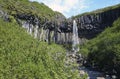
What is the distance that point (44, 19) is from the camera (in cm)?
19862

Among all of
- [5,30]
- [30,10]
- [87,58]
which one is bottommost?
[87,58]

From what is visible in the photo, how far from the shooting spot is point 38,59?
46.0 m

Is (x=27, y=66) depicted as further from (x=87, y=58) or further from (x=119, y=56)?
(x=87, y=58)

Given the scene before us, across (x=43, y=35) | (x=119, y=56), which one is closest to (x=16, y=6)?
(x=43, y=35)

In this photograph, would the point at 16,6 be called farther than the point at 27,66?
Yes

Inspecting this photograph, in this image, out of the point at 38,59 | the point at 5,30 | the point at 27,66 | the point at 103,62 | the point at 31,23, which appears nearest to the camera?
the point at 27,66

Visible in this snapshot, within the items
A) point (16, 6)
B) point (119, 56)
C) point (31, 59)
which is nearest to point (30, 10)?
point (16, 6)

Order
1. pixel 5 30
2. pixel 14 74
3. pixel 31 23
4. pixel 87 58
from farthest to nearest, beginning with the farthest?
pixel 31 23, pixel 87 58, pixel 5 30, pixel 14 74

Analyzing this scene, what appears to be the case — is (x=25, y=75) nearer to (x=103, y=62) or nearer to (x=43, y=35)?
(x=103, y=62)

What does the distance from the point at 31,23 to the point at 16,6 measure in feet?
39.7

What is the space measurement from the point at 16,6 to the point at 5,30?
109556 millimetres

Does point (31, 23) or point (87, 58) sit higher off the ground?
point (31, 23)

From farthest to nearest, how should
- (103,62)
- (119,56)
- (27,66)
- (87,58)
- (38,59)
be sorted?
(87,58)
(103,62)
(119,56)
(38,59)
(27,66)

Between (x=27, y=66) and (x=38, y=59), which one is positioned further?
(x=38, y=59)
